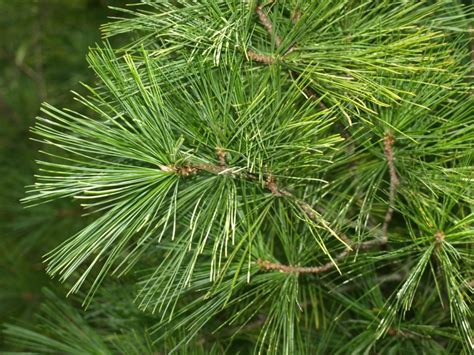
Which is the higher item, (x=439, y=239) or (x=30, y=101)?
(x=30, y=101)

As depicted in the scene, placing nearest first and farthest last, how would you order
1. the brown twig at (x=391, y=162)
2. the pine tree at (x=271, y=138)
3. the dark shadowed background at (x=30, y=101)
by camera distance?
the pine tree at (x=271, y=138), the brown twig at (x=391, y=162), the dark shadowed background at (x=30, y=101)

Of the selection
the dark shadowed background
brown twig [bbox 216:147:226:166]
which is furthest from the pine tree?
the dark shadowed background

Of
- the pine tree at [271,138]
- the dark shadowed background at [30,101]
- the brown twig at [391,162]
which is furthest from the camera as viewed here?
the dark shadowed background at [30,101]

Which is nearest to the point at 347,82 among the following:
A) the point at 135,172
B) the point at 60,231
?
the point at 135,172

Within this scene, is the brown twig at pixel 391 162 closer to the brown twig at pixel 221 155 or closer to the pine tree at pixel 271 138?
the pine tree at pixel 271 138

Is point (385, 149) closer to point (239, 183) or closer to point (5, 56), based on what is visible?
point (239, 183)

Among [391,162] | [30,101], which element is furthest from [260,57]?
[30,101]

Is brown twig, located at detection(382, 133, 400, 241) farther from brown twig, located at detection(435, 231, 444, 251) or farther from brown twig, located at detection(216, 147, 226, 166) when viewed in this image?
brown twig, located at detection(216, 147, 226, 166)

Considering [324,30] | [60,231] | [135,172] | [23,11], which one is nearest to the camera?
[135,172]

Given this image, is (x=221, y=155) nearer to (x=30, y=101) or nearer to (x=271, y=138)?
(x=271, y=138)

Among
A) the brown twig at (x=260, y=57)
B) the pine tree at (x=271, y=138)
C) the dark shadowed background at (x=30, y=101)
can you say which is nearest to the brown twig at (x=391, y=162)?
the pine tree at (x=271, y=138)

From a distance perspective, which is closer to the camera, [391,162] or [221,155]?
[221,155]
